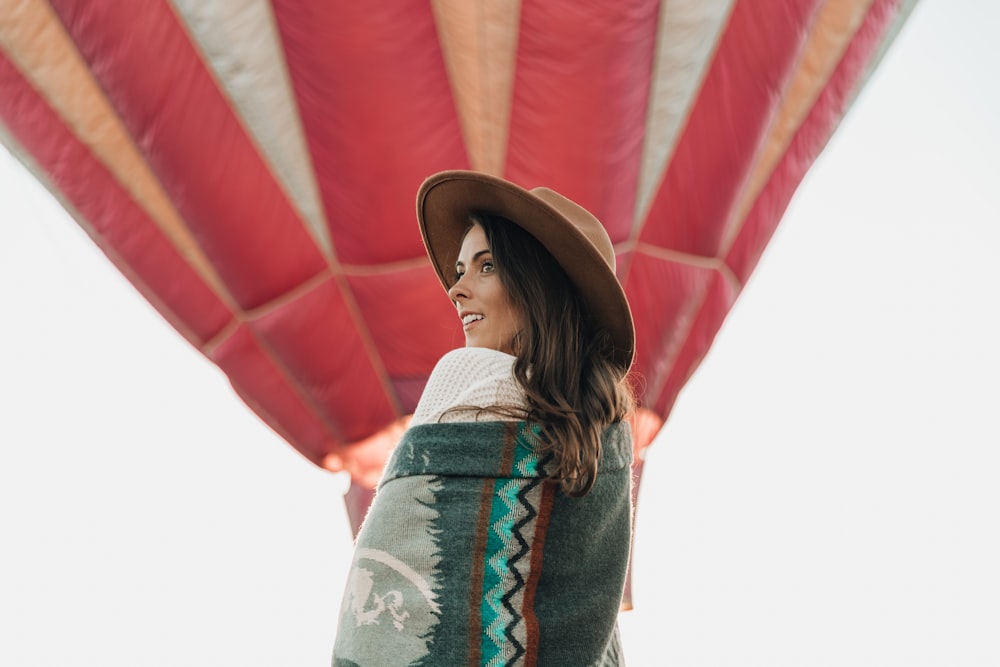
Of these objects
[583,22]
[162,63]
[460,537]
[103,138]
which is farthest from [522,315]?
[103,138]

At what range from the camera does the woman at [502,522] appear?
3.57 ft

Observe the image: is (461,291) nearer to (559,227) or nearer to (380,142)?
(559,227)

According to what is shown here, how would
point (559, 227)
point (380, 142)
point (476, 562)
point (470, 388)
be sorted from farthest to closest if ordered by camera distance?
point (380, 142)
point (559, 227)
point (470, 388)
point (476, 562)

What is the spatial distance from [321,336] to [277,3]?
1204mm

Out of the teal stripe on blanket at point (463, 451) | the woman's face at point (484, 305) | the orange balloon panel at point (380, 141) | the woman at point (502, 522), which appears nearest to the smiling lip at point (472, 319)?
the woman's face at point (484, 305)

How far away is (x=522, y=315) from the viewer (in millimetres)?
1388

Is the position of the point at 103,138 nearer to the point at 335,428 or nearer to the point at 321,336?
the point at 321,336

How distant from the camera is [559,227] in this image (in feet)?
4.60

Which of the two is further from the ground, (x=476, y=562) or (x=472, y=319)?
(x=472, y=319)

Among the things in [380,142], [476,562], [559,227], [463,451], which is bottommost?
[476,562]

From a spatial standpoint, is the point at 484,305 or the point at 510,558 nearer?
the point at 510,558

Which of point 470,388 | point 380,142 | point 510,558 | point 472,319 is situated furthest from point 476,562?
point 380,142

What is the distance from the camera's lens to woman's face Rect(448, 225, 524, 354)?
1.40 meters

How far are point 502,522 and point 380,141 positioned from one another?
236 centimetres
